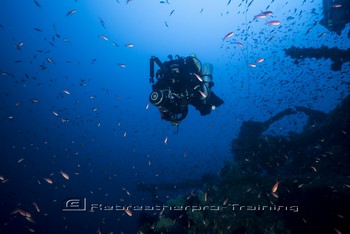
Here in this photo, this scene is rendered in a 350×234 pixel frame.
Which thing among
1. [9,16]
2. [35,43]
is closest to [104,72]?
[35,43]

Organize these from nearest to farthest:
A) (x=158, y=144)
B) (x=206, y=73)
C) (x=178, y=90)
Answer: (x=178, y=90), (x=206, y=73), (x=158, y=144)

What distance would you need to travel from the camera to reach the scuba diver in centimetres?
522

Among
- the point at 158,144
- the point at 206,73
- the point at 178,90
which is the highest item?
the point at 206,73

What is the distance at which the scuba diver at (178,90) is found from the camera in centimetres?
522

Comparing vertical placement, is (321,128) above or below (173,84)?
below

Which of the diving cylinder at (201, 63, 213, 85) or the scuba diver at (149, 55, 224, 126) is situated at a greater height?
the diving cylinder at (201, 63, 213, 85)

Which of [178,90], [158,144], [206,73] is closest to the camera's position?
[178,90]

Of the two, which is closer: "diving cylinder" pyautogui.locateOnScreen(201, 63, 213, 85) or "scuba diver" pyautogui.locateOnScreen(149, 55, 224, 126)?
"scuba diver" pyautogui.locateOnScreen(149, 55, 224, 126)

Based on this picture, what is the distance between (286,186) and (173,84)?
4590mm

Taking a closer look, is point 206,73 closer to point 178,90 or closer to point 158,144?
point 178,90

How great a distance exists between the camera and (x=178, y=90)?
18.2 ft

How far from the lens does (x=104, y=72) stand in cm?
9894

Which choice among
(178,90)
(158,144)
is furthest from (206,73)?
(158,144)

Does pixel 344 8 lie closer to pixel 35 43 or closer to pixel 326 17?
pixel 326 17
